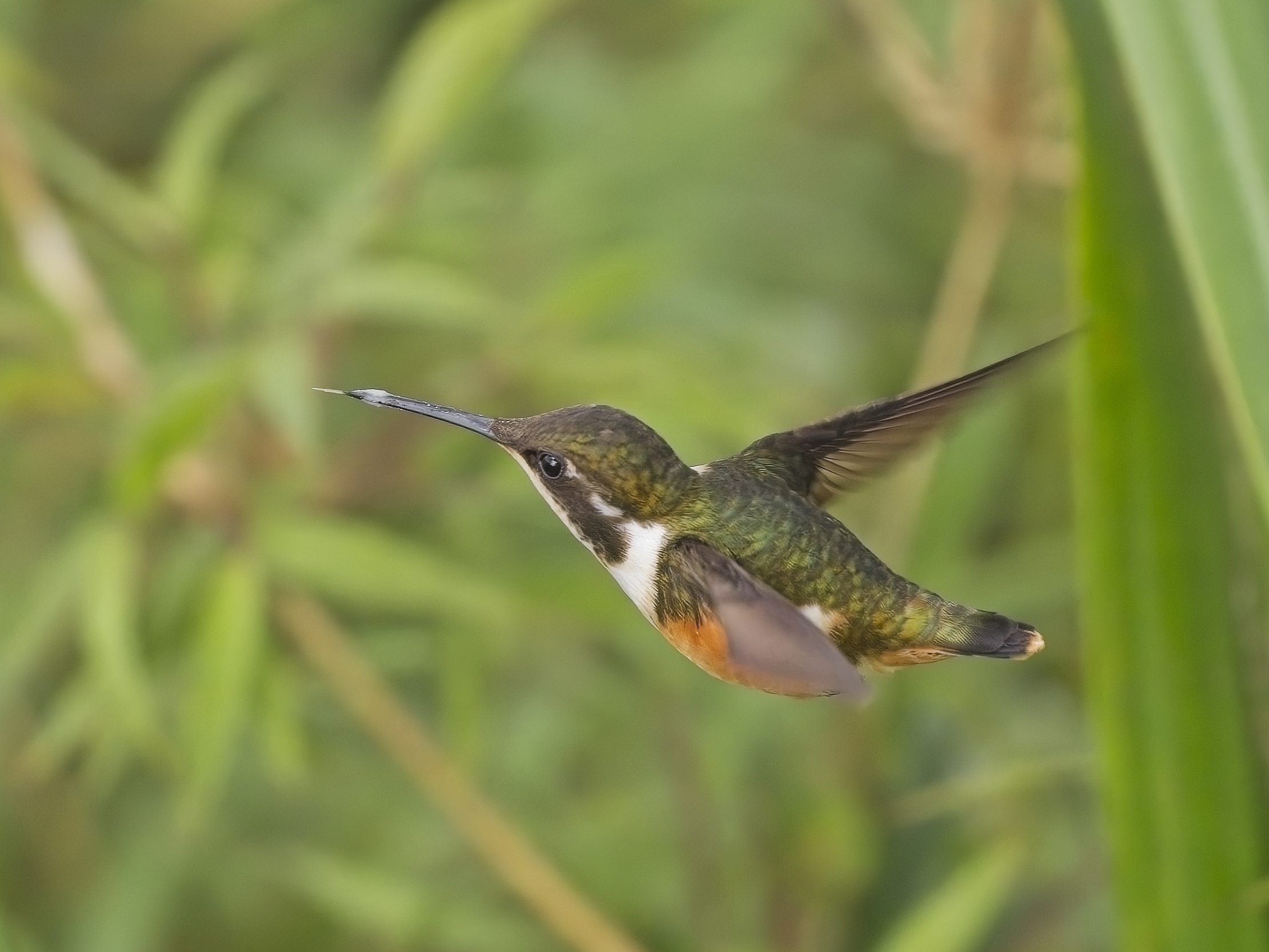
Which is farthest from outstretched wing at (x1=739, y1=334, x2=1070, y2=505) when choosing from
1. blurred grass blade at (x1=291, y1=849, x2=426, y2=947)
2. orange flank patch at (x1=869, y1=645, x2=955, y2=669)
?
blurred grass blade at (x1=291, y1=849, x2=426, y2=947)

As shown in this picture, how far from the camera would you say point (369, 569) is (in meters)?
1.10

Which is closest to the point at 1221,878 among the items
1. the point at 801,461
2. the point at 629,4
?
the point at 801,461

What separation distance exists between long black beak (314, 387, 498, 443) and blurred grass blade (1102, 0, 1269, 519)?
11.6 inches

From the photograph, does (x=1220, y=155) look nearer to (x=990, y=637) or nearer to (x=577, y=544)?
(x=990, y=637)

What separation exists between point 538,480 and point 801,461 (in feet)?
0.63

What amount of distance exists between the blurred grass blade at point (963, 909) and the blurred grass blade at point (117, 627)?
557 millimetres

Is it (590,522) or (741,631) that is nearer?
(741,631)

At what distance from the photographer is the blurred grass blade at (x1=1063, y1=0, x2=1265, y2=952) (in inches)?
27.1

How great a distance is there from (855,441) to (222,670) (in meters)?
0.52

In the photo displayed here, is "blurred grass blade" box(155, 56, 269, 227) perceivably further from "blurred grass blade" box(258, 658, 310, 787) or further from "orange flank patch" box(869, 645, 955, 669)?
"orange flank patch" box(869, 645, 955, 669)

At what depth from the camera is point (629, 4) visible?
2.73 m

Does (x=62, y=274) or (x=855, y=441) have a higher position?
(x=62, y=274)

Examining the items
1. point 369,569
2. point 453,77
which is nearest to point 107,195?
point 453,77

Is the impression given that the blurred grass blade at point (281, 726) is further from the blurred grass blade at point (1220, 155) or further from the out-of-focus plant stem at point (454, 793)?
the blurred grass blade at point (1220, 155)
